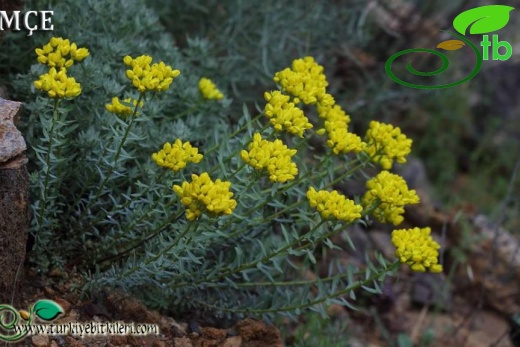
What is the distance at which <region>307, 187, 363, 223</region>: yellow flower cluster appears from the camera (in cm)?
235

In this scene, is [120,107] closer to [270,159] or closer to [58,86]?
[58,86]

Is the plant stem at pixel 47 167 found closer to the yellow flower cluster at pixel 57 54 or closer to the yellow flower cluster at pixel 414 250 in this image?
the yellow flower cluster at pixel 57 54

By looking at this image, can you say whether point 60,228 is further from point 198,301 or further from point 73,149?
point 198,301

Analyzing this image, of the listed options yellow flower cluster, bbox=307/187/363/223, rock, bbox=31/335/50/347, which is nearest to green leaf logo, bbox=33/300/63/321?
rock, bbox=31/335/50/347

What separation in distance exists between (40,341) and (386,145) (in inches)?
55.9

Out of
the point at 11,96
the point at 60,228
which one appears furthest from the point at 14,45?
the point at 60,228

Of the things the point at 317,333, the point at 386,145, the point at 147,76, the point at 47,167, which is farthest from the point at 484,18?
the point at 47,167

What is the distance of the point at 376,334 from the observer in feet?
13.1

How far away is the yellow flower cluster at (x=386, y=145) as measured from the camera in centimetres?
264

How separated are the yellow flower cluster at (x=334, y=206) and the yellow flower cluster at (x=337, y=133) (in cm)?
23

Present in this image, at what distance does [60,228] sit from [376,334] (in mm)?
2045

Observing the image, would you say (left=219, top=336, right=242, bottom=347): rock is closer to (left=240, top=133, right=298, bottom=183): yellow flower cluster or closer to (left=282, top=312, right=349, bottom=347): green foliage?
(left=282, top=312, right=349, bottom=347): green foliage

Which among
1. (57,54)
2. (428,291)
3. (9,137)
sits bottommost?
(428,291)

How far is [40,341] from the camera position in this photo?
7.73 ft
